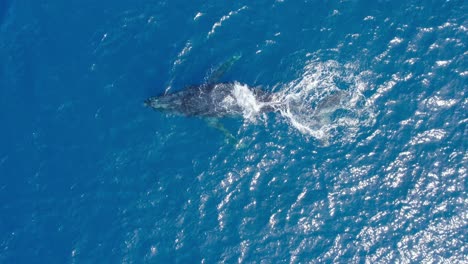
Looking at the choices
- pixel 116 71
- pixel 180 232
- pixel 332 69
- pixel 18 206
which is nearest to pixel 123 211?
pixel 180 232

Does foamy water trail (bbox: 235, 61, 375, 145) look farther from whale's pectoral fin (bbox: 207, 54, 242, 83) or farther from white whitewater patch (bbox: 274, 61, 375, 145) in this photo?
whale's pectoral fin (bbox: 207, 54, 242, 83)

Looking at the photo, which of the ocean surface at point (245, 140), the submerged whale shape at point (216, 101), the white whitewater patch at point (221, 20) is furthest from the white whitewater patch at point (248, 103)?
the white whitewater patch at point (221, 20)

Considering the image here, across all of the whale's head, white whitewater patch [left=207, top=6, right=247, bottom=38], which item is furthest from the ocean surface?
the whale's head

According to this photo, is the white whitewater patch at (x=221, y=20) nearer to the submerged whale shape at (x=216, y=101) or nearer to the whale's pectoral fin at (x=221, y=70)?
the whale's pectoral fin at (x=221, y=70)

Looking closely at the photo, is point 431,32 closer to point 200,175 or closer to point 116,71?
point 200,175

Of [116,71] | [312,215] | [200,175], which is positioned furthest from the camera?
[116,71]

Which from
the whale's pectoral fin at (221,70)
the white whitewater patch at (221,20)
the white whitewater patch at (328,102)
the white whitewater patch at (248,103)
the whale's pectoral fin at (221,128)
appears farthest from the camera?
the white whitewater patch at (221,20)

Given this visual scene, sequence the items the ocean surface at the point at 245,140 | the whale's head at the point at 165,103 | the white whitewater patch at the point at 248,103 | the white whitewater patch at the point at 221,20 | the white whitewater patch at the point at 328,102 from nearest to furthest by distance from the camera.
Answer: the ocean surface at the point at 245,140 < the white whitewater patch at the point at 328,102 < the white whitewater patch at the point at 248,103 < the whale's head at the point at 165,103 < the white whitewater patch at the point at 221,20
